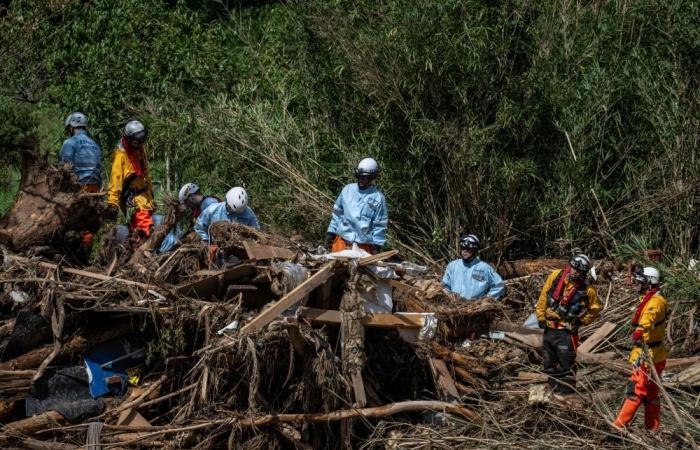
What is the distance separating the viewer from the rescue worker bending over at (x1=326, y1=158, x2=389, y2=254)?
1025 centimetres

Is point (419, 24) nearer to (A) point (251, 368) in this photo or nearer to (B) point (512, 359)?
(B) point (512, 359)

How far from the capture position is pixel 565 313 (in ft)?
29.4

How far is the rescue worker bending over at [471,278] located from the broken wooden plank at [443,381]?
5.73 ft

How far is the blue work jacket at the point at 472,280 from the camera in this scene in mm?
10383

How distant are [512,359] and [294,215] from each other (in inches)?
184

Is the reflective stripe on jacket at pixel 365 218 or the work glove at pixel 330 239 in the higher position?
the reflective stripe on jacket at pixel 365 218

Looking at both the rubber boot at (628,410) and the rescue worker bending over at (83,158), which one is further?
the rescue worker bending over at (83,158)

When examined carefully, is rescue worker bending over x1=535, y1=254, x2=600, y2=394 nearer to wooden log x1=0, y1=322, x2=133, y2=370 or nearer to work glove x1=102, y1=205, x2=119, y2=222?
wooden log x1=0, y1=322, x2=133, y2=370

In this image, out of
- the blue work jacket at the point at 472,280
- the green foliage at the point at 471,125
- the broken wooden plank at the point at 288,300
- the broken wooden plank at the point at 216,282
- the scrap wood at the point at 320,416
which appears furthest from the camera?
the green foliage at the point at 471,125

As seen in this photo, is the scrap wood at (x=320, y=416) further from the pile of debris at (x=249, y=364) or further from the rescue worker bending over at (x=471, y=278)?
the rescue worker bending over at (x=471, y=278)

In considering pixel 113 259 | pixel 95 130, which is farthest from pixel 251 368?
pixel 95 130

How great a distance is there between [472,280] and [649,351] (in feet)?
7.99

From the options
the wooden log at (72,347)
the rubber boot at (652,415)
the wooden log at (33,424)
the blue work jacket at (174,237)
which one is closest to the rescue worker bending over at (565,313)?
the rubber boot at (652,415)

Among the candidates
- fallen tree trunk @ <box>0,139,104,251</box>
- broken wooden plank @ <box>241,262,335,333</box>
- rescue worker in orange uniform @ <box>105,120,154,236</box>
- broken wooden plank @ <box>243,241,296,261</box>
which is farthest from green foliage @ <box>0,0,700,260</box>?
broken wooden plank @ <box>241,262,335,333</box>
